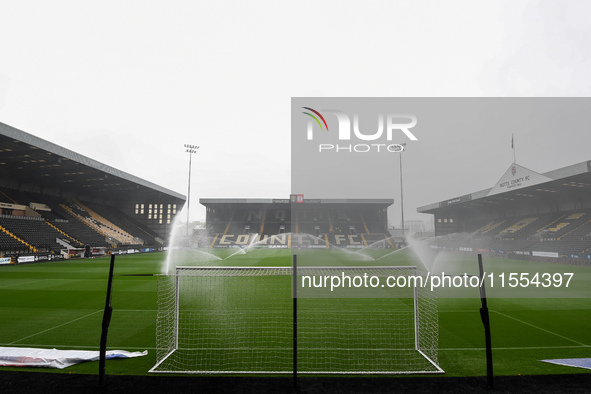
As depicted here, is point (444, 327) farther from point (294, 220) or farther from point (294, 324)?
point (294, 220)

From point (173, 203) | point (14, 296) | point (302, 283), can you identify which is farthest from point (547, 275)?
point (173, 203)

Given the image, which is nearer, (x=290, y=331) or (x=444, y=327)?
(x=290, y=331)

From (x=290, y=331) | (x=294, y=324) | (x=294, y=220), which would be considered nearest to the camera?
(x=294, y=324)

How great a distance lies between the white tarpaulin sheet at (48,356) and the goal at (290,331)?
0.76 meters

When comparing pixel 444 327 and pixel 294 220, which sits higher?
pixel 294 220

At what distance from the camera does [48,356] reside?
17.2 feet

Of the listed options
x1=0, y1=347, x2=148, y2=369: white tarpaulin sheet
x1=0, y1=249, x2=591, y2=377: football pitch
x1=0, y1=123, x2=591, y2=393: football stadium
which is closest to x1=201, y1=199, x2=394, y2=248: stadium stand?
x1=0, y1=123, x2=591, y2=393: football stadium

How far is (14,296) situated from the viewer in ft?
36.0

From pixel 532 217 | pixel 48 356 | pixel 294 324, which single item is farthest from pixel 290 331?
pixel 532 217

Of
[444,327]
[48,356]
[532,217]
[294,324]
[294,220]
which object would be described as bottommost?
[444,327]

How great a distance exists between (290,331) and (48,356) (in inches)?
169

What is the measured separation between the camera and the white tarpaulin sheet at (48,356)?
16.3 ft

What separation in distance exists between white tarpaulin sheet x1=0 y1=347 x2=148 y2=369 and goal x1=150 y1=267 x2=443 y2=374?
0.76 m

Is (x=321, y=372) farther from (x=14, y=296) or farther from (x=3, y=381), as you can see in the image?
(x=14, y=296)
